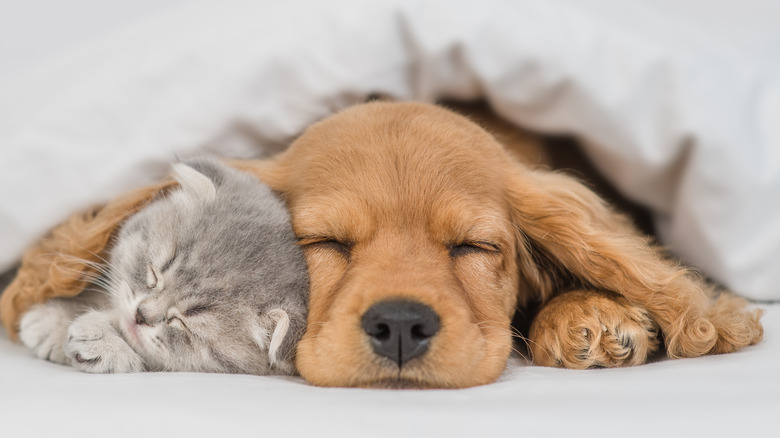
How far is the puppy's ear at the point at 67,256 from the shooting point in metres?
2.21

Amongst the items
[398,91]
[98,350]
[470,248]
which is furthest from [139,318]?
[398,91]

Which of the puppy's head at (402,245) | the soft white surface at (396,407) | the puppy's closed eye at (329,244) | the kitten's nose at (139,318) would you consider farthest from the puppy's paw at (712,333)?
the kitten's nose at (139,318)

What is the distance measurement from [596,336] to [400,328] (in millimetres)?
648

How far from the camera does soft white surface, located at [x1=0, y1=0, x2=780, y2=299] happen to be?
2430 mm

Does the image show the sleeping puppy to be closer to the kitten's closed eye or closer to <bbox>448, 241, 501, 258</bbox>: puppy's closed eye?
<bbox>448, 241, 501, 258</bbox>: puppy's closed eye

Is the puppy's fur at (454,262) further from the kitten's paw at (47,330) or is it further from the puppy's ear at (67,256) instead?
the kitten's paw at (47,330)

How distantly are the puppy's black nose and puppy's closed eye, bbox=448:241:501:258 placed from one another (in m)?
0.37

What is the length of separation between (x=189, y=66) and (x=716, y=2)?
3.08 m

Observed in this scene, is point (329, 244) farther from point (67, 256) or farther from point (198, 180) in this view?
point (67, 256)

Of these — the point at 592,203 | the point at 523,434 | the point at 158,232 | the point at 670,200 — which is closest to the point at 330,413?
the point at 523,434

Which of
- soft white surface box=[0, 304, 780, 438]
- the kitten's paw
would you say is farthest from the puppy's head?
the kitten's paw

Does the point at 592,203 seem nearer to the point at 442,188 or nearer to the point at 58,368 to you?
the point at 442,188

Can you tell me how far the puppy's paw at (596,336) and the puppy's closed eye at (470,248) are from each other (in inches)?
12.1

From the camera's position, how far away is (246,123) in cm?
263
